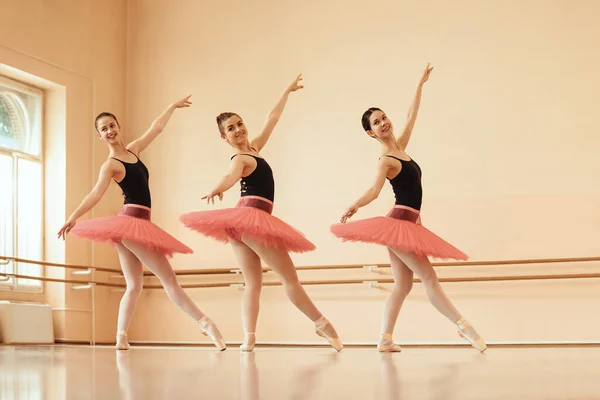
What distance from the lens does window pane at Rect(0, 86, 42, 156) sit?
23.8ft

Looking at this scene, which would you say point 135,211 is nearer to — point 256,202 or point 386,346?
point 256,202

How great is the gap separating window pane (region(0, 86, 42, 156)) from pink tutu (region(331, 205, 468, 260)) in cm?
400

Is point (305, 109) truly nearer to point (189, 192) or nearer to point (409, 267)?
point (189, 192)

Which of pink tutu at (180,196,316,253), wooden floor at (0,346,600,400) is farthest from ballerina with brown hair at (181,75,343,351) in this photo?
wooden floor at (0,346,600,400)

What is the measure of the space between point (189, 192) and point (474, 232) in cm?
270

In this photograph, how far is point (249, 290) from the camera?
4.34 meters

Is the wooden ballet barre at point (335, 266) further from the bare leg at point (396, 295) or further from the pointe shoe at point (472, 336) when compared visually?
the pointe shoe at point (472, 336)

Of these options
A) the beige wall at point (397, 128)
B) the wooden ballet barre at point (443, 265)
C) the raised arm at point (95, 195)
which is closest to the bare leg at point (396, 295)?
the raised arm at point (95, 195)

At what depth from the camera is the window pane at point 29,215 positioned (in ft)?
24.0

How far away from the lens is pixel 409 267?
173 inches

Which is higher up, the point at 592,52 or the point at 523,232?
the point at 592,52

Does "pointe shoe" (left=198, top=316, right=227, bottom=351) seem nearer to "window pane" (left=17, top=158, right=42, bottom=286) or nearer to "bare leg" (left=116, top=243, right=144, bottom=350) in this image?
"bare leg" (left=116, top=243, right=144, bottom=350)

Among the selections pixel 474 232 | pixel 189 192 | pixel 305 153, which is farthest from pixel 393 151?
pixel 189 192

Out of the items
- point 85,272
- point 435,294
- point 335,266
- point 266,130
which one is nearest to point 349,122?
point 335,266
